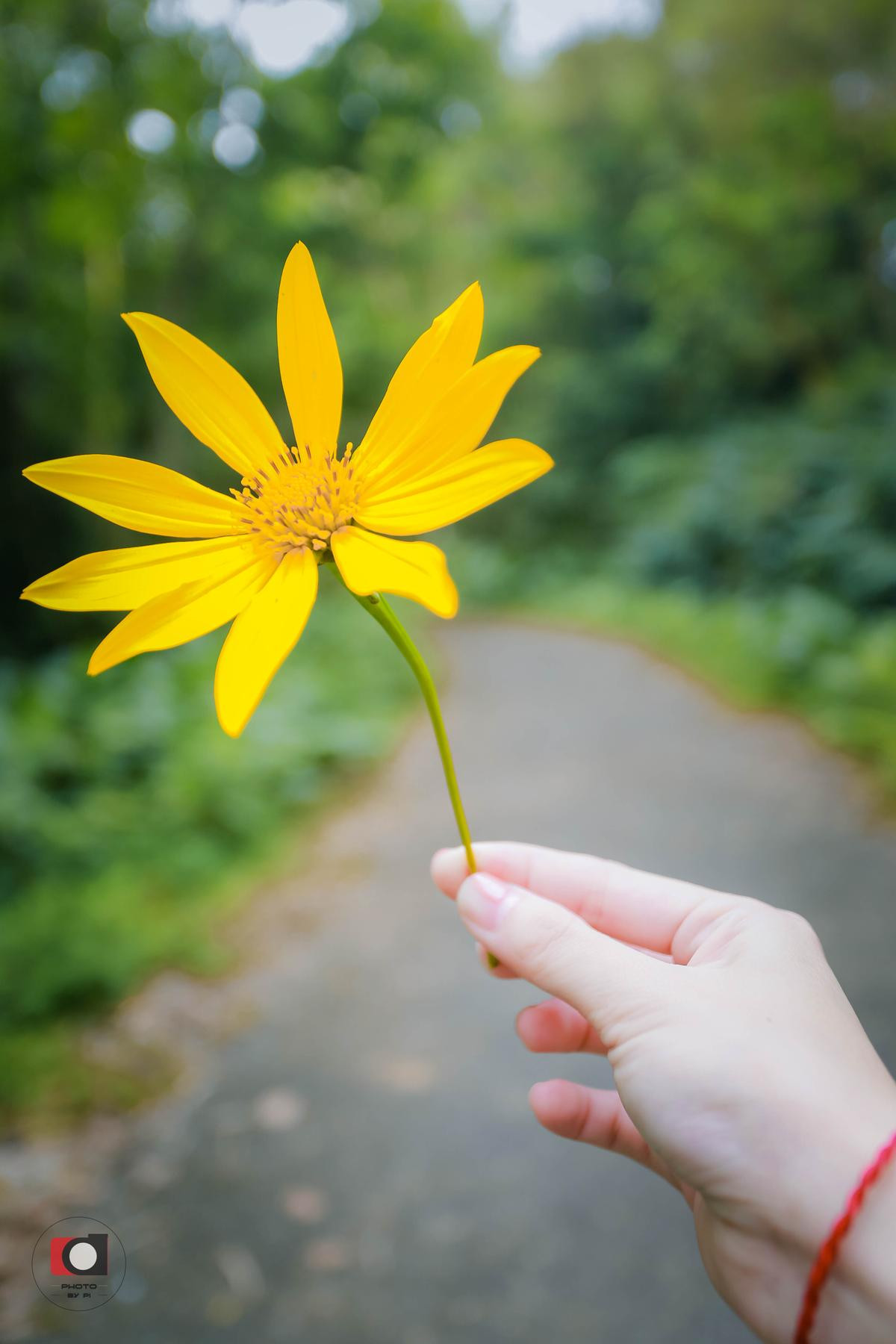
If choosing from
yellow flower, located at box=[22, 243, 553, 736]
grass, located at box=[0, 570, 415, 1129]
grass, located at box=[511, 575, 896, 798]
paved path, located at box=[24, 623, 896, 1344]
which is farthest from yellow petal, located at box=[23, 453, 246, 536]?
grass, located at box=[511, 575, 896, 798]

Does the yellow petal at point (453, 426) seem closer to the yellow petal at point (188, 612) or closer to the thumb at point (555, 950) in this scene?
the yellow petal at point (188, 612)

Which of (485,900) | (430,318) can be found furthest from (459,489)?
(430,318)

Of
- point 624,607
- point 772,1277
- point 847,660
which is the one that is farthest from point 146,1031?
point 624,607

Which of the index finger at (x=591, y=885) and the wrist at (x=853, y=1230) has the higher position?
the index finger at (x=591, y=885)

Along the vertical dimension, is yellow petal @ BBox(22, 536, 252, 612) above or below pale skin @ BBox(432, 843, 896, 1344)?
above

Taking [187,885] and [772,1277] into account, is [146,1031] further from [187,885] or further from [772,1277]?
[772,1277]

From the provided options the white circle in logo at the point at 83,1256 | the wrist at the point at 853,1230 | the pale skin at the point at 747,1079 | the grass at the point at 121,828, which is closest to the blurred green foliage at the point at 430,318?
the grass at the point at 121,828

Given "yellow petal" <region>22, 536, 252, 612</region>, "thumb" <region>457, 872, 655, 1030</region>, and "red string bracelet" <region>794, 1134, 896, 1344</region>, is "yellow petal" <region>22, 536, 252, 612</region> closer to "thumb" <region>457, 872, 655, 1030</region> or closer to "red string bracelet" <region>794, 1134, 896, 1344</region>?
"thumb" <region>457, 872, 655, 1030</region>

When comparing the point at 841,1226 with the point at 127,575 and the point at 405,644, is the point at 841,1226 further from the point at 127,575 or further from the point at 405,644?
the point at 127,575
